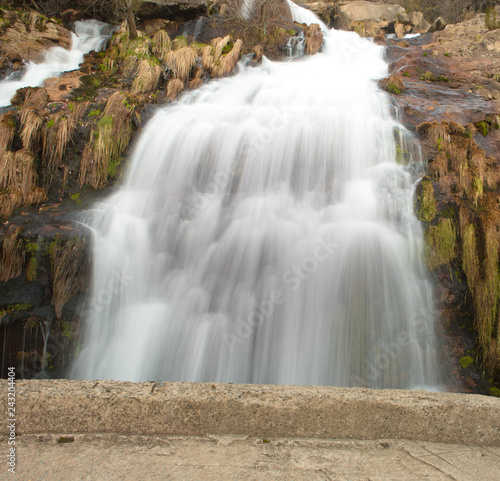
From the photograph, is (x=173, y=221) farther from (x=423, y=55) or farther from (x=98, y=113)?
(x=423, y=55)

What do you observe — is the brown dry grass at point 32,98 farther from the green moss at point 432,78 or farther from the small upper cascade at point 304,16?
the small upper cascade at point 304,16

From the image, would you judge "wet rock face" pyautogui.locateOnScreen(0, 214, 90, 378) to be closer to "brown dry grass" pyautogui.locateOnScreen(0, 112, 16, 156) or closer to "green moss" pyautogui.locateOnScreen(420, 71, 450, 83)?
"brown dry grass" pyautogui.locateOnScreen(0, 112, 16, 156)

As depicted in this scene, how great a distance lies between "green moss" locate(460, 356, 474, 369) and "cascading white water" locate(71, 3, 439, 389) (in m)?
0.36

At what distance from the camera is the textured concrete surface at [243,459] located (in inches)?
62.4

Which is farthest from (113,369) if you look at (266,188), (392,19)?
(392,19)

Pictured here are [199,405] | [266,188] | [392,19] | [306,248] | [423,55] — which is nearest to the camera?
[199,405]

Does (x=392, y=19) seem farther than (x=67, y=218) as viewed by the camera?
Yes

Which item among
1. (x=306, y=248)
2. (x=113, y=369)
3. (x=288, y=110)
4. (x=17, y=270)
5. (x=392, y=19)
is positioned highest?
(x=392, y=19)

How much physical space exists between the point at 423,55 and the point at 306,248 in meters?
9.60

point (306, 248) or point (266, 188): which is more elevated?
point (266, 188)

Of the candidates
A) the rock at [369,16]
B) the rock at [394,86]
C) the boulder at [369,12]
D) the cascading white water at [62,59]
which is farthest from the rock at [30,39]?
the boulder at [369,12]

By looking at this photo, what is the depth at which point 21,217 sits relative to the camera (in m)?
5.08

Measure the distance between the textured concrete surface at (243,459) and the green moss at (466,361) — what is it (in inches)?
97.0

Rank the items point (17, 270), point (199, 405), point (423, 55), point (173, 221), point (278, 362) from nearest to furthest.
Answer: point (199, 405) < point (278, 362) < point (17, 270) < point (173, 221) < point (423, 55)
